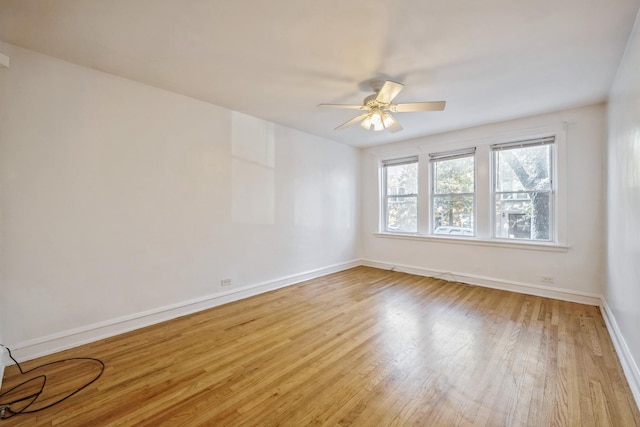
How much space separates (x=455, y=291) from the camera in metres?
3.93

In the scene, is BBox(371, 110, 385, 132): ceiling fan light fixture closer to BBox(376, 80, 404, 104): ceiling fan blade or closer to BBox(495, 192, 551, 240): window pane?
BBox(376, 80, 404, 104): ceiling fan blade

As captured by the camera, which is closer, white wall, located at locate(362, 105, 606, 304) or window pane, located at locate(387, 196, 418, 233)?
white wall, located at locate(362, 105, 606, 304)

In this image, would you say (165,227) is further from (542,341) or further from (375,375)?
(542,341)

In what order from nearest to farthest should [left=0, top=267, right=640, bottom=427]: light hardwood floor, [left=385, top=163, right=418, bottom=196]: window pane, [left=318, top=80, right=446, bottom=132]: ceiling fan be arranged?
[left=0, top=267, right=640, bottom=427]: light hardwood floor
[left=318, top=80, right=446, bottom=132]: ceiling fan
[left=385, top=163, right=418, bottom=196]: window pane

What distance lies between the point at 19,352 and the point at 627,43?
5419 millimetres

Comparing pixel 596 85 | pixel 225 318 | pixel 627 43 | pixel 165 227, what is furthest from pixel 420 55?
pixel 225 318

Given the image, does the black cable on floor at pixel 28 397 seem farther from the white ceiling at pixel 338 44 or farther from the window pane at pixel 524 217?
the window pane at pixel 524 217

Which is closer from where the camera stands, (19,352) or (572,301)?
(19,352)

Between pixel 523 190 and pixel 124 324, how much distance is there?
17.4ft

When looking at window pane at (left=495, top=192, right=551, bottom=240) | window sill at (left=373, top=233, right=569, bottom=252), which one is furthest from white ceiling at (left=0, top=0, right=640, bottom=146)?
window sill at (left=373, top=233, right=569, bottom=252)

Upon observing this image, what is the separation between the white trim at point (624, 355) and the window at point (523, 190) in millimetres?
1306

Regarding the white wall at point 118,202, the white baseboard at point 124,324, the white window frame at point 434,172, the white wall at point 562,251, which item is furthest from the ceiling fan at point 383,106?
the white baseboard at point 124,324

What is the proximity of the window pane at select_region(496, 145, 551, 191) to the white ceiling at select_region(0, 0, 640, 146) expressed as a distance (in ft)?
2.71

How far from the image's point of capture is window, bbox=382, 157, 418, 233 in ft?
16.7
